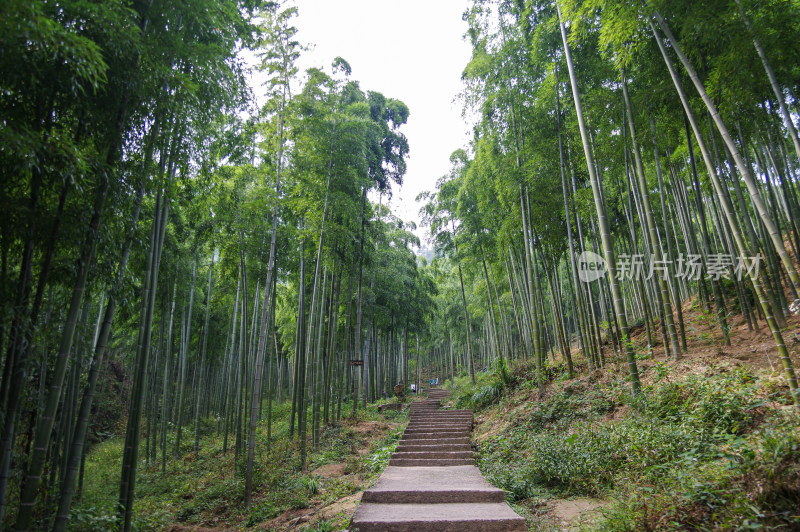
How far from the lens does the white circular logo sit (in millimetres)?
7033

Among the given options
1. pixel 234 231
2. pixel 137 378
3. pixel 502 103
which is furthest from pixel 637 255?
pixel 137 378

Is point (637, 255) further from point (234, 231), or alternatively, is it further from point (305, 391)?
point (234, 231)

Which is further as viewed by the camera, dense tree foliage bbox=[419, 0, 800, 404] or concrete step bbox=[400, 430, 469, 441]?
concrete step bbox=[400, 430, 469, 441]

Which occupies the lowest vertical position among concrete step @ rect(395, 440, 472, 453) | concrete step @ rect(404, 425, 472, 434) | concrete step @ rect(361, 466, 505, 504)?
concrete step @ rect(395, 440, 472, 453)

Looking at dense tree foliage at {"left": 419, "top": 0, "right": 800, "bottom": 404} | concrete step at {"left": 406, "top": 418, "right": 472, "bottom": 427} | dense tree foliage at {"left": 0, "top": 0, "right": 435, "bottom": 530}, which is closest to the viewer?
dense tree foliage at {"left": 0, "top": 0, "right": 435, "bottom": 530}

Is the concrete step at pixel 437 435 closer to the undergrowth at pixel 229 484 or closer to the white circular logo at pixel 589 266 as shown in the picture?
the undergrowth at pixel 229 484

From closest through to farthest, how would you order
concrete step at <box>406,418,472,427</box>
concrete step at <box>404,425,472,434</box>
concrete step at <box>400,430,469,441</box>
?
concrete step at <box>400,430,469,441</box> < concrete step at <box>404,425,472,434</box> < concrete step at <box>406,418,472,427</box>

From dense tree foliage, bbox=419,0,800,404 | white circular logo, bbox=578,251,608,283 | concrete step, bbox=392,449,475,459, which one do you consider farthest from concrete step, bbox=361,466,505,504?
white circular logo, bbox=578,251,608,283

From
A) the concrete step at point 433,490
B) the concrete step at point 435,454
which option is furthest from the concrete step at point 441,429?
the concrete step at point 433,490

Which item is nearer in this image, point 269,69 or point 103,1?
point 103,1

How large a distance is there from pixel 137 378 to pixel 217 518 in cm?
263

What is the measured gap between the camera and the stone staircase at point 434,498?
9.77ft

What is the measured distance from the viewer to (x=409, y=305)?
47.0ft

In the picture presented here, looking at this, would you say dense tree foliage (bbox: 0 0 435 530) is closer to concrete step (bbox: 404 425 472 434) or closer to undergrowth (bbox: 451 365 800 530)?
concrete step (bbox: 404 425 472 434)
